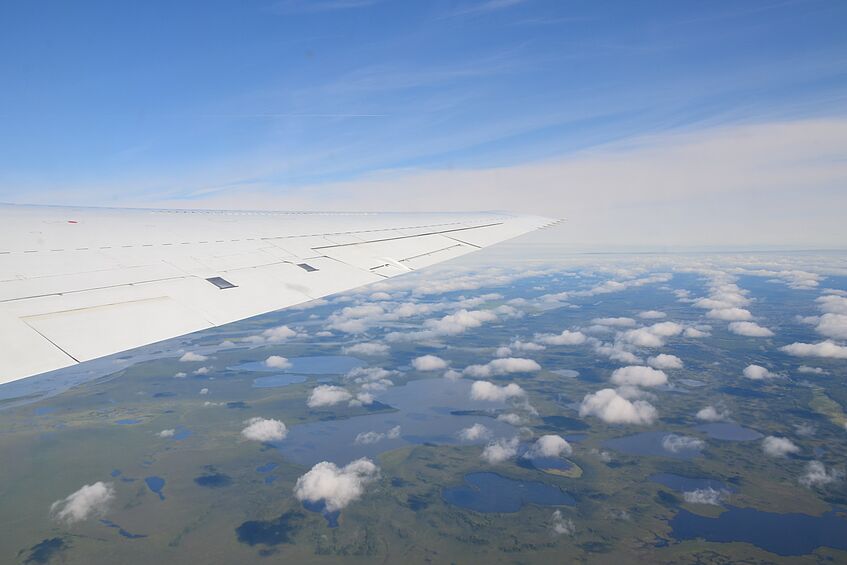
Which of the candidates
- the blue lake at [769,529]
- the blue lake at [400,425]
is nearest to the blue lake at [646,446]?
the blue lake at [769,529]

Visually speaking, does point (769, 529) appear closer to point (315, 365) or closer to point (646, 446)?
point (646, 446)

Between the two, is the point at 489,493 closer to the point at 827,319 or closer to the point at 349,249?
the point at 349,249

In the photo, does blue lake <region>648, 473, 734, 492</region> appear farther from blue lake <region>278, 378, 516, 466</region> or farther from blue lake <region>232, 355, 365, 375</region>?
blue lake <region>232, 355, 365, 375</region>

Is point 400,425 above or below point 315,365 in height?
below

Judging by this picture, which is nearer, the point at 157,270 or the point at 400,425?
the point at 157,270

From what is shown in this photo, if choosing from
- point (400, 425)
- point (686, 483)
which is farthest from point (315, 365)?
point (686, 483)
